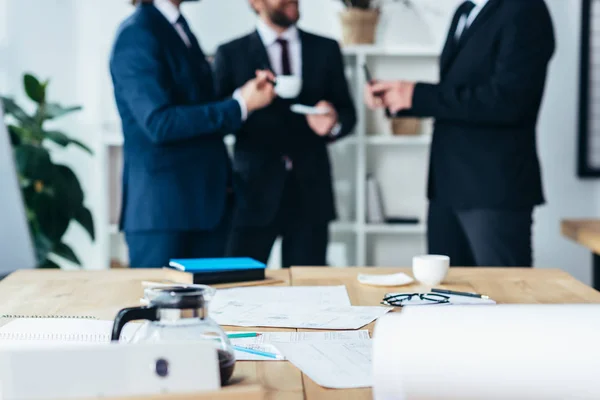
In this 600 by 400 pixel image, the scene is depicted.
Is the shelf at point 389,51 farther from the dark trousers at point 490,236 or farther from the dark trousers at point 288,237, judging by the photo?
the dark trousers at point 490,236

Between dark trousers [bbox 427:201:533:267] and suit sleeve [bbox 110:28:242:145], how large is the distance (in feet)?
2.90

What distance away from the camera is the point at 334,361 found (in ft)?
3.22

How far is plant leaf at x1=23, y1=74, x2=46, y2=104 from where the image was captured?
3199 millimetres

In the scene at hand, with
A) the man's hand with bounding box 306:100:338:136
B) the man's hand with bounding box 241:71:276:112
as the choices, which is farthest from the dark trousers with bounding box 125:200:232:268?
the man's hand with bounding box 306:100:338:136

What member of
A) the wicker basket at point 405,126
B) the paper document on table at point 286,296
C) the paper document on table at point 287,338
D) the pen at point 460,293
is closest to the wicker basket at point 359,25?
the wicker basket at point 405,126

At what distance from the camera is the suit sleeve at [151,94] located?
2.27 meters

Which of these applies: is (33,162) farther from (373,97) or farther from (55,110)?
(373,97)

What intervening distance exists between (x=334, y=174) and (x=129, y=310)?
2.97m

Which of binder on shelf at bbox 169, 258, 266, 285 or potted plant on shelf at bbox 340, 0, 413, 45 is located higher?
potted plant on shelf at bbox 340, 0, 413, 45

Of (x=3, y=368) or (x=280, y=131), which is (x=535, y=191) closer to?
(x=280, y=131)

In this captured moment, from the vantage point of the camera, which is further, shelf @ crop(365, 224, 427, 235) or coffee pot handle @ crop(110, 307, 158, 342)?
shelf @ crop(365, 224, 427, 235)

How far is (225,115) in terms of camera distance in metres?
2.39

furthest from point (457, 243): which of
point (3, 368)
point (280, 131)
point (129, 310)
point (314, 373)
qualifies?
point (3, 368)

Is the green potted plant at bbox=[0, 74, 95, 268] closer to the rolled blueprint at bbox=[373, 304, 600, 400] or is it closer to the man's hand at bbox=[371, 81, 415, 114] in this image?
the man's hand at bbox=[371, 81, 415, 114]
